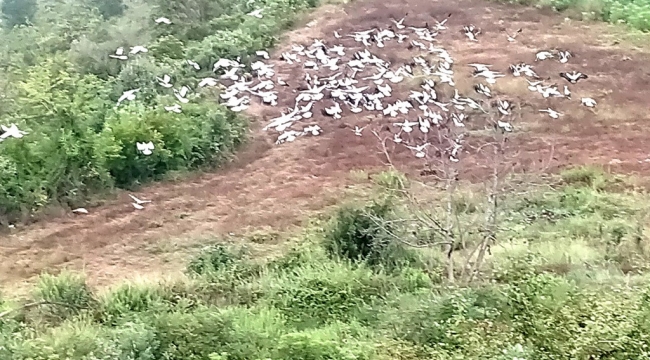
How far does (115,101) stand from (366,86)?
10.4 feet

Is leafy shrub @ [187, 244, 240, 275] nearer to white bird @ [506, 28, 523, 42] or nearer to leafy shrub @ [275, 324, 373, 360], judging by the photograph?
leafy shrub @ [275, 324, 373, 360]

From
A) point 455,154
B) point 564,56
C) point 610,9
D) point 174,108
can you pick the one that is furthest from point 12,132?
point 610,9

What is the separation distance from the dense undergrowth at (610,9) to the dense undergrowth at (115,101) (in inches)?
158

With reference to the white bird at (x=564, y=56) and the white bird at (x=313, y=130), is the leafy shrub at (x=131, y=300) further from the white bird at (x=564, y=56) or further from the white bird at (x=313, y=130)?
the white bird at (x=564, y=56)

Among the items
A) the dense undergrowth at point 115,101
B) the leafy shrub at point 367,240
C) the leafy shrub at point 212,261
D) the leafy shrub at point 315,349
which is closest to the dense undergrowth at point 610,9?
the dense undergrowth at point 115,101

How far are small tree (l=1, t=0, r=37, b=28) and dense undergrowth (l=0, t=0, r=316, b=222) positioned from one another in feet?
10.7

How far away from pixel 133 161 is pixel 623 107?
594cm

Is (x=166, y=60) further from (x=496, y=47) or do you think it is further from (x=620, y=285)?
(x=620, y=285)

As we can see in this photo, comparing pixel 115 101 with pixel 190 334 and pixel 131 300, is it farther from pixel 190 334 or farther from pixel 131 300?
pixel 190 334

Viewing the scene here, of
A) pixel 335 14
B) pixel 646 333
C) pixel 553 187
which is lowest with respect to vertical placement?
pixel 553 187

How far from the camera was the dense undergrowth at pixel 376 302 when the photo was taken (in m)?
4.51

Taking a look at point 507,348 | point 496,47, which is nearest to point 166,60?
point 496,47

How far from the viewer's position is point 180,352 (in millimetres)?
4598

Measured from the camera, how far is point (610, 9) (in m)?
12.6
